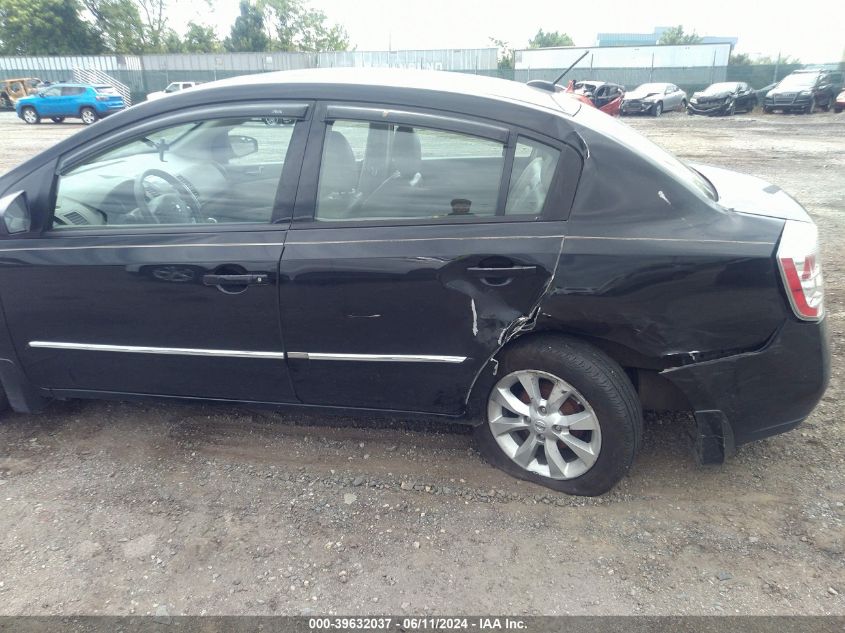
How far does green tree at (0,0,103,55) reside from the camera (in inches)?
1939

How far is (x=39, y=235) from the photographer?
9.89ft

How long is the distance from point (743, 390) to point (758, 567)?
67 centimetres

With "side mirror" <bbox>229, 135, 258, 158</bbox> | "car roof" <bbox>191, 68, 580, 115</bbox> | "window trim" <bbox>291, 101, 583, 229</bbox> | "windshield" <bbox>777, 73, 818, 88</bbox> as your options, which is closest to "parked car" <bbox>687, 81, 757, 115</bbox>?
"windshield" <bbox>777, 73, 818, 88</bbox>

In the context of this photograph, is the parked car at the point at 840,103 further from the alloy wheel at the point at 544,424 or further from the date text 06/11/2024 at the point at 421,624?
the date text 06/11/2024 at the point at 421,624

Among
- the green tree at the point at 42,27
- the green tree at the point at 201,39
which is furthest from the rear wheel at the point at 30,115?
the green tree at the point at 201,39

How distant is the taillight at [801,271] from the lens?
246 cm

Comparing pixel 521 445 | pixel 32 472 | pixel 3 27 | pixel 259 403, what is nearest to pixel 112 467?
pixel 32 472

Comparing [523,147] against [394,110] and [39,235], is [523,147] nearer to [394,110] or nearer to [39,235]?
[394,110]

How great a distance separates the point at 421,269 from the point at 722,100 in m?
28.3

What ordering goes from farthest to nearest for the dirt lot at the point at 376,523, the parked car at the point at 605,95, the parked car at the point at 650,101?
the parked car at the point at 605,95
the parked car at the point at 650,101
the dirt lot at the point at 376,523

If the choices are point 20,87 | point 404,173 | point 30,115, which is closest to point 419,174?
point 404,173

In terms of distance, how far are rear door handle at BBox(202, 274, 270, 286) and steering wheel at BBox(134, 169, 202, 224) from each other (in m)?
0.34

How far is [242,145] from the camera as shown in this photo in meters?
3.05

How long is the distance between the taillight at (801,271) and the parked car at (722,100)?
27.5 m
